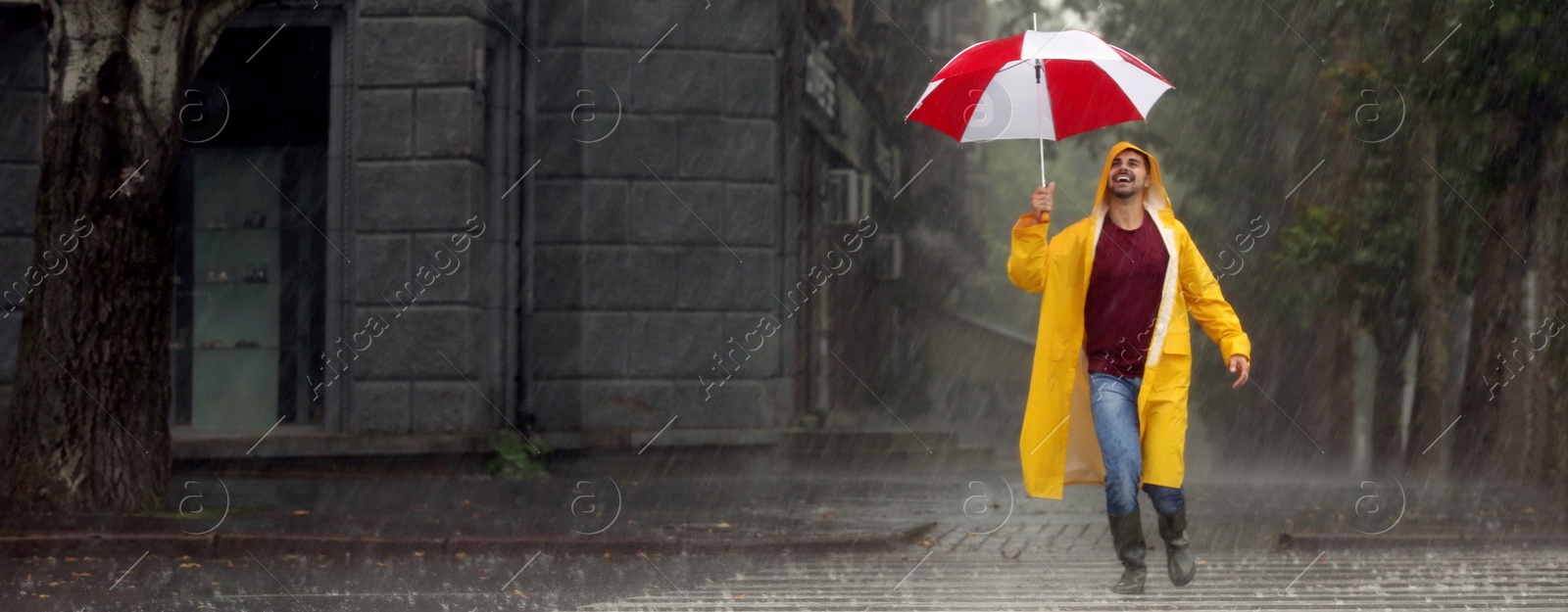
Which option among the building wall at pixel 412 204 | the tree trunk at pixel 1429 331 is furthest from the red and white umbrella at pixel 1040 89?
the tree trunk at pixel 1429 331

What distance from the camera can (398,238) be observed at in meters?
13.0

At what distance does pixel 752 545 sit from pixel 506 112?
5.80 metres

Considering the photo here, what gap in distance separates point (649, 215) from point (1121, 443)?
778cm

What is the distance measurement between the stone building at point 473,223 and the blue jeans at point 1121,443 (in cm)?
715

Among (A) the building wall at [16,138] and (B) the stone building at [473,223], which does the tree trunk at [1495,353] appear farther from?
(A) the building wall at [16,138]

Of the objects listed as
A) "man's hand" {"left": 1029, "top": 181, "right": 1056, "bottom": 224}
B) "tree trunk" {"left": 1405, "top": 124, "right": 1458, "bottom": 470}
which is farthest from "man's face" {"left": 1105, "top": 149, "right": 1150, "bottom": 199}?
"tree trunk" {"left": 1405, "top": 124, "right": 1458, "bottom": 470}

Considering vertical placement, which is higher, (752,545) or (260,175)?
(260,175)

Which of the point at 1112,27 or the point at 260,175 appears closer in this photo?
the point at 260,175

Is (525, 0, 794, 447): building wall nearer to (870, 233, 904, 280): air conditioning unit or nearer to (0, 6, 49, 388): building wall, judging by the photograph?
(0, 6, 49, 388): building wall

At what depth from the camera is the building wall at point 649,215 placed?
45.9 feet

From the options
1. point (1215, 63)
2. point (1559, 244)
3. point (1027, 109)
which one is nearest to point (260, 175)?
point (1027, 109)

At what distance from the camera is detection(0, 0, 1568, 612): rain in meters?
7.16

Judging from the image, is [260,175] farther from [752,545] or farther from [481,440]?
[752,545]

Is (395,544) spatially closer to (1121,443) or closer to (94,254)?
(94,254)
